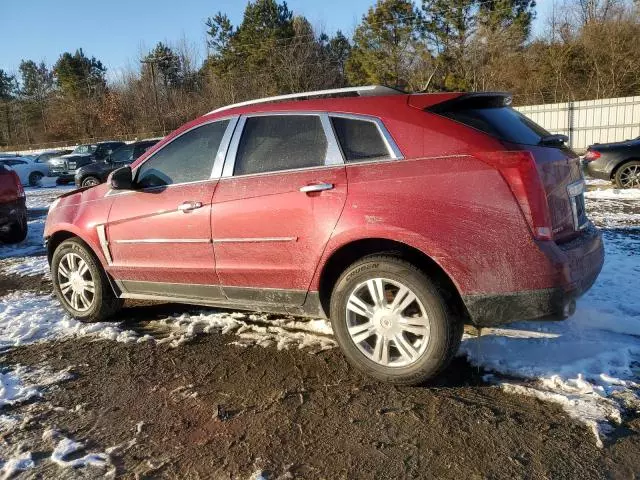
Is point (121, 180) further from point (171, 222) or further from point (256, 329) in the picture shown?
point (256, 329)

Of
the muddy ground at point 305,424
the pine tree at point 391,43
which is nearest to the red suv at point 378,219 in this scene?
the muddy ground at point 305,424

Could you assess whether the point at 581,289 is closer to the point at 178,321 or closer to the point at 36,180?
the point at 178,321

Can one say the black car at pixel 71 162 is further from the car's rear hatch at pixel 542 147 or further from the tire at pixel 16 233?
the car's rear hatch at pixel 542 147

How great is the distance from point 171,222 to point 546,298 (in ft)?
8.56

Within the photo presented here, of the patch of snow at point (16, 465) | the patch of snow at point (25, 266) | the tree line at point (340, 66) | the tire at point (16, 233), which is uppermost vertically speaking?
the tree line at point (340, 66)

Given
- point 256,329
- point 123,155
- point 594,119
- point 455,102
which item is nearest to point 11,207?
point 256,329

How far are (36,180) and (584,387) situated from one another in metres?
24.8

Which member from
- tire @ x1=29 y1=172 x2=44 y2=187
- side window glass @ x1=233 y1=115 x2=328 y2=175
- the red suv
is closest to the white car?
tire @ x1=29 y1=172 x2=44 y2=187

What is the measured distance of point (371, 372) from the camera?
3.27m

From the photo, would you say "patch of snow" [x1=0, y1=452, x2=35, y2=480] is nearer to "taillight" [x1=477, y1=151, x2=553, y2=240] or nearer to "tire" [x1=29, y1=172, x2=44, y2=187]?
"taillight" [x1=477, y1=151, x2=553, y2=240]

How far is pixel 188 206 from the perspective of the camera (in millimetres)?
3861

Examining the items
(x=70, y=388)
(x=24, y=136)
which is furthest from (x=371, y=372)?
(x=24, y=136)

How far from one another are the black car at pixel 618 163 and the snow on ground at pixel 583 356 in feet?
22.8

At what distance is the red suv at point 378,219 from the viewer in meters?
2.89
